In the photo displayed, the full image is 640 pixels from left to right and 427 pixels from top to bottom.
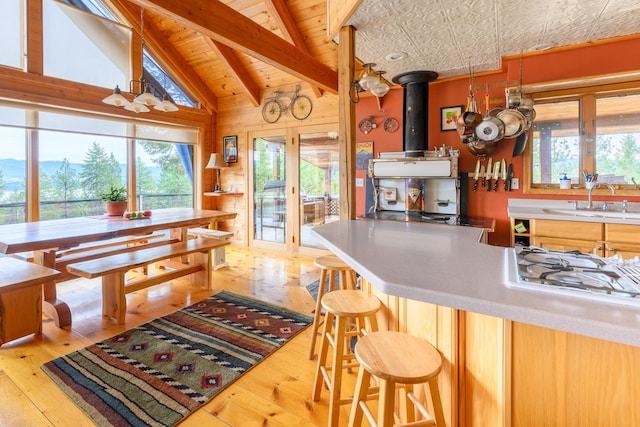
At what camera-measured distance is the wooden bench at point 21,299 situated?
219cm

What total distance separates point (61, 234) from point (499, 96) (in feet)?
14.1

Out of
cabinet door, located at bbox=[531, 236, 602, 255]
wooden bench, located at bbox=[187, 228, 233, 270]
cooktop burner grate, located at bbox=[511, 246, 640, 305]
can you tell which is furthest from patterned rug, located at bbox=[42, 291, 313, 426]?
cabinet door, located at bbox=[531, 236, 602, 255]

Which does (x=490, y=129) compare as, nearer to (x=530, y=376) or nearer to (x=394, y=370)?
(x=530, y=376)

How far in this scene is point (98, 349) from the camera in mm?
2248

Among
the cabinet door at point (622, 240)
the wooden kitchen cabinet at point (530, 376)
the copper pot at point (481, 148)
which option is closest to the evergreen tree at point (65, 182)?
the wooden kitchen cabinet at point (530, 376)

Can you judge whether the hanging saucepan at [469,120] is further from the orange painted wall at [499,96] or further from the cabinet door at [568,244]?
the cabinet door at [568,244]

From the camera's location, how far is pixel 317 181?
493 centimetres

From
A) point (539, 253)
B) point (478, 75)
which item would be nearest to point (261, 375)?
point (539, 253)

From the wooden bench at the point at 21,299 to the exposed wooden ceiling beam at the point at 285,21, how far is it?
131 inches

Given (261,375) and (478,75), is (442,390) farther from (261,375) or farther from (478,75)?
(478,75)

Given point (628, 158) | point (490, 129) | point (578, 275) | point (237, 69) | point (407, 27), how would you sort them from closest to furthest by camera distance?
point (578, 275) → point (407, 27) → point (490, 129) → point (628, 158) → point (237, 69)

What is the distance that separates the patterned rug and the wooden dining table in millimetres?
757

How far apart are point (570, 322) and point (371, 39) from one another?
2.41 meters

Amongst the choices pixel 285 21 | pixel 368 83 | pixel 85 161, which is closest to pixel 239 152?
pixel 85 161
